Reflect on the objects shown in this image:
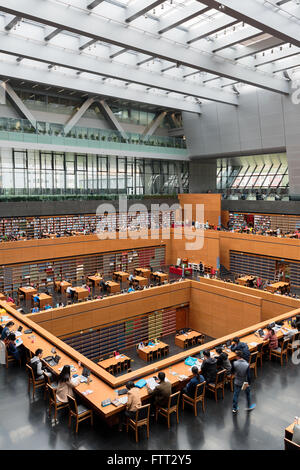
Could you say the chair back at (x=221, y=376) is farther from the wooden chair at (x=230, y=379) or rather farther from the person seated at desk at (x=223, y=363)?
the wooden chair at (x=230, y=379)

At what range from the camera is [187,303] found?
56.3ft

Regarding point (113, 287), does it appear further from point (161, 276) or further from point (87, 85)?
point (87, 85)

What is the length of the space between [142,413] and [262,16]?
471 inches

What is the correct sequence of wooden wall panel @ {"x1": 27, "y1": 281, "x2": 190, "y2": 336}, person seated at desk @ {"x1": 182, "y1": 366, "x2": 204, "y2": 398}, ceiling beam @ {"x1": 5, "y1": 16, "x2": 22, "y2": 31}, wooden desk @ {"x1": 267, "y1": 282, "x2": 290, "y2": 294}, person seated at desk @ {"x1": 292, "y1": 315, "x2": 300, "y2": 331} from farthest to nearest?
wooden desk @ {"x1": 267, "y1": 282, "x2": 290, "y2": 294} → wooden wall panel @ {"x1": 27, "y1": 281, "x2": 190, "y2": 336} → ceiling beam @ {"x1": 5, "y1": 16, "x2": 22, "y2": 31} → person seated at desk @ {"x1": 292, "y1": 315, "x2": 300, "y2": 331} → person seated at desk @ {"x1": 182, "y1": 366, "x2": 204, "y2": 398}

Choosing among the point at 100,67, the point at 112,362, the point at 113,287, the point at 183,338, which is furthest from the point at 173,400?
the point at 100,67

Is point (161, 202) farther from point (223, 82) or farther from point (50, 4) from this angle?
point (50, 4)

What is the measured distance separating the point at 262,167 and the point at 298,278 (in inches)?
563

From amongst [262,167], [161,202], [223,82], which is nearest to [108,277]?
[161,202]

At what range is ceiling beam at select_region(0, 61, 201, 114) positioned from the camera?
731 inches

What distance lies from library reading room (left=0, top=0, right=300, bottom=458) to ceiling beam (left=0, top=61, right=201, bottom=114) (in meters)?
0.10

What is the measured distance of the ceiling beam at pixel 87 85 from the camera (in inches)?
731

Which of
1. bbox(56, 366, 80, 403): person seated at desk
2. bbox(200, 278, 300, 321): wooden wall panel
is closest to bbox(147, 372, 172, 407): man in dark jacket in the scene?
bbox(56, 366, 80, 403): person seated at desk

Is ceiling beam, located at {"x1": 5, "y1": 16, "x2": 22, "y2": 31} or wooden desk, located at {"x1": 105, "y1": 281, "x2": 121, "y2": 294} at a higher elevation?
ceiling beam, located at {"x1": 5, "y1": 16, "x2": 22, "y2": 31}

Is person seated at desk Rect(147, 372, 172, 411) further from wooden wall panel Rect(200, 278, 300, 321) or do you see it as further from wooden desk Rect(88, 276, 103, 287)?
wooden desk Rect(88, 276, 103, 287)
